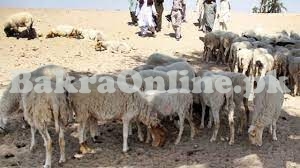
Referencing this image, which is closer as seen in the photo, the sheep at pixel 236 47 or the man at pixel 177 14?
the sheep at pixel 236 47

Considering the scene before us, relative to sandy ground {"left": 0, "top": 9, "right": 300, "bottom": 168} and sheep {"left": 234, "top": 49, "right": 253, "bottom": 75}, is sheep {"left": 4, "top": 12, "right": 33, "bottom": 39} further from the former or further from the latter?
sheep {"left": 234, "top": 49, "right": 253, "bottom": 75}

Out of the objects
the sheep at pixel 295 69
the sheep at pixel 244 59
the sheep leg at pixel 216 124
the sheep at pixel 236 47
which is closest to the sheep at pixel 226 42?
the sheep at pixel 236 47

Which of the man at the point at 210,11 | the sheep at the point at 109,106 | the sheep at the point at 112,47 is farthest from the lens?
the man at the point at 210,11

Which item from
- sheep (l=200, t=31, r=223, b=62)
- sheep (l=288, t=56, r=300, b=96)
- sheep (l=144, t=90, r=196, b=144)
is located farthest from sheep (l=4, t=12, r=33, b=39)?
sheep (l=144, t=90, r=196, b=144)

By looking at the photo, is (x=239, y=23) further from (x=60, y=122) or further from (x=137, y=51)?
(x=60, y=122)

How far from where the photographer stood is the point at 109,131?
7.92 m

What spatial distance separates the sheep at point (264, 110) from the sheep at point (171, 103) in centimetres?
108

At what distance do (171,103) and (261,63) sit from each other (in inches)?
147

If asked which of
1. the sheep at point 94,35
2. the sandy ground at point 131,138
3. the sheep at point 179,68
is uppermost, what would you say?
the sheep at point 94,35

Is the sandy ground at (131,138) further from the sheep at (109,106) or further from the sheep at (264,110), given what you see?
the sheep at (109,106)

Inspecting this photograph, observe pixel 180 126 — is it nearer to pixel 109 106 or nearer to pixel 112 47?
pixel 109 106

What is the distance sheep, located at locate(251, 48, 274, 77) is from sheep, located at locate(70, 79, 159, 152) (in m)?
4.07

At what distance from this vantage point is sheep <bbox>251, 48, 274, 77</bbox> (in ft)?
33.8

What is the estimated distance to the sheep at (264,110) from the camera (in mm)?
7215
